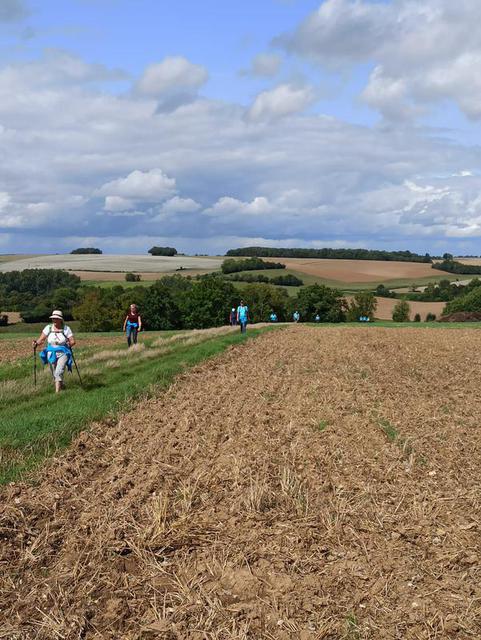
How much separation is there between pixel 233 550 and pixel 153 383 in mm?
10128

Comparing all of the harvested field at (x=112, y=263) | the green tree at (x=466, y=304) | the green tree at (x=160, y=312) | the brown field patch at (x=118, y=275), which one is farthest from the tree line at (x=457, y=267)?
the green tree at (x=160, y=312)

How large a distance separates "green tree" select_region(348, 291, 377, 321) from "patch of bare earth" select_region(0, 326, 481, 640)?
7803 centimetres

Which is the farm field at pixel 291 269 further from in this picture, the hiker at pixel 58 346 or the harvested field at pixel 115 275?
the hiker at pixel 58 346

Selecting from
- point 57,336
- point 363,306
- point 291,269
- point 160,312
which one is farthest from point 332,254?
point 57,336

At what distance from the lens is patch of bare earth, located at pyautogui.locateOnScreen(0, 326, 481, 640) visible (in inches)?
175

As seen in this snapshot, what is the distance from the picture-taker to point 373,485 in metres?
7.09

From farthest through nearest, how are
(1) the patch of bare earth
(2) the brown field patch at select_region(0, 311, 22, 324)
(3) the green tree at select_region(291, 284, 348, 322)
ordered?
(3) the green tree at select_region(291, 284, 348, 322) < (2) the brown field patch at select_region(0, 311, 22, 324) < (1) the patch of bare earth

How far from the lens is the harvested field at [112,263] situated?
11308 cm

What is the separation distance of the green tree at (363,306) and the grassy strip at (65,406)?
70590mm

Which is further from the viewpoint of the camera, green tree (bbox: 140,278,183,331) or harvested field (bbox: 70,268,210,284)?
harvested field (bbox: 70,268,210,284)

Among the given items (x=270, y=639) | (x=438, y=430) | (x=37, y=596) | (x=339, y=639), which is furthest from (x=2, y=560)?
(x=438, y=430)

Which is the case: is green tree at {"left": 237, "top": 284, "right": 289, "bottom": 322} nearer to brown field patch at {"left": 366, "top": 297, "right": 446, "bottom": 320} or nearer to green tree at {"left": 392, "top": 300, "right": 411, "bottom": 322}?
brown field patch at {"left": 366, "top": 297, "right": 446, "bottom": 320}

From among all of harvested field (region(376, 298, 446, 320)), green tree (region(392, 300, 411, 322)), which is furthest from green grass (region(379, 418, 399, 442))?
harvested field (region(376, 298, 446, 320))

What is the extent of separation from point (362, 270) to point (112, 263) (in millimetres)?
51274
